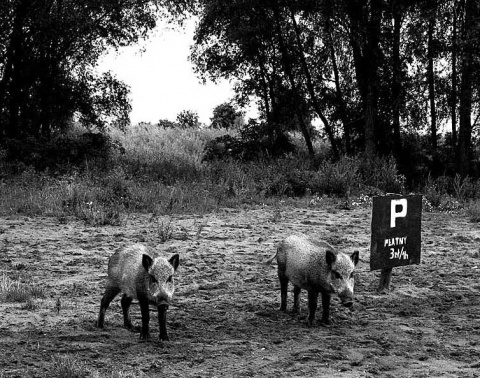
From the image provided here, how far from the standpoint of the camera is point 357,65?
1003 inches

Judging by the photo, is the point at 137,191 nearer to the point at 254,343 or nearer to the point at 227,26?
the point at 227,26

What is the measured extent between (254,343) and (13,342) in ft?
8.16

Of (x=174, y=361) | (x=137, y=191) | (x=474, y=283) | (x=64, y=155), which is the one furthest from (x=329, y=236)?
(x=64, y=155)

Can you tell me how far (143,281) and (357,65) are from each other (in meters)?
18.8

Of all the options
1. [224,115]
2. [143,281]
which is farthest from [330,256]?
[224,115]

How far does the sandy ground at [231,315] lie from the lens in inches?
299

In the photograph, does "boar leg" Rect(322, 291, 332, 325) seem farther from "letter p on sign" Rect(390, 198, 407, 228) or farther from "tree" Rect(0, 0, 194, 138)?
"tree" Rect(0, 0, 194, 138)

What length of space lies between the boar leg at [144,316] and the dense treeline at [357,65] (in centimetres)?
1748

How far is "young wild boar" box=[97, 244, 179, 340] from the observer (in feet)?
25.6

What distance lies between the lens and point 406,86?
990 inches

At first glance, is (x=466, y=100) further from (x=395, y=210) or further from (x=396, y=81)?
(x=395, y=210)

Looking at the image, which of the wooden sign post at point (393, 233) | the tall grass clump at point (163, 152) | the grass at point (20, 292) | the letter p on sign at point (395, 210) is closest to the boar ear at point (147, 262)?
the grass at point (20, 292)

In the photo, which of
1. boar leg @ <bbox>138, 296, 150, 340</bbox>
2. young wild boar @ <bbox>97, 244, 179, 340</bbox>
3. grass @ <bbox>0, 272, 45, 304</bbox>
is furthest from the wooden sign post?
grass @ <bbox>0, 272, 45, 304</bbox>

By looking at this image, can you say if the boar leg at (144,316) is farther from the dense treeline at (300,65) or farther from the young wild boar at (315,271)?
the dense treeline at (300,65)
